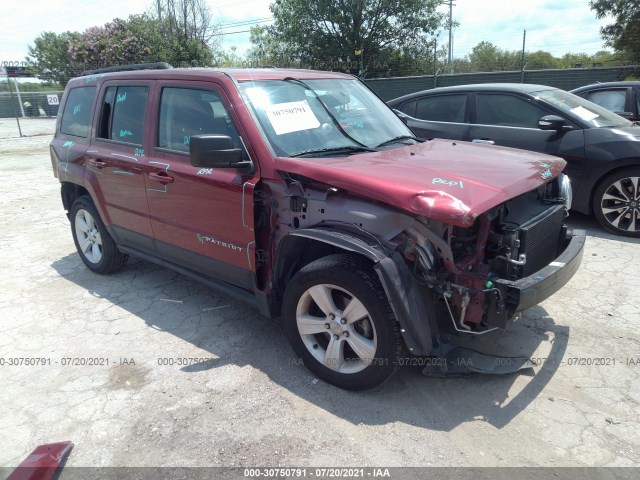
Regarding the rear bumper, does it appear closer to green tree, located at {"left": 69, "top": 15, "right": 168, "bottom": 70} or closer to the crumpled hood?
the crumpled hood

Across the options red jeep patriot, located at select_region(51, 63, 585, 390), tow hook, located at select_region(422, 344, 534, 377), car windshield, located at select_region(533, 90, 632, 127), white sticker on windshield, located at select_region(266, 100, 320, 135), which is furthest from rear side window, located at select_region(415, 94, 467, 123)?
tow hook, located at select_region(422, 344, 534, 377)

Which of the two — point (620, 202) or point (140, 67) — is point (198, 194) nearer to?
point (140, 67)

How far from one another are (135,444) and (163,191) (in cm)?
195

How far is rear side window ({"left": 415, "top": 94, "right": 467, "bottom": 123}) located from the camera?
267 inches

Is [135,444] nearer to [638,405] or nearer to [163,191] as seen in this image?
[163,191]

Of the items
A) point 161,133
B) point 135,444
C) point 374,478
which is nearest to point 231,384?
point 135,444

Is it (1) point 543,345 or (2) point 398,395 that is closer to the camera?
(2) point 398,395

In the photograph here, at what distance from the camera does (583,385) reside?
3072mm

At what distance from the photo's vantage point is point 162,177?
3.83m

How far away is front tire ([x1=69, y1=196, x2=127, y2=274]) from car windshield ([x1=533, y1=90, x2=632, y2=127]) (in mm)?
5397

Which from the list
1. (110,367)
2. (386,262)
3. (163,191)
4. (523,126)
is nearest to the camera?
(386,262)

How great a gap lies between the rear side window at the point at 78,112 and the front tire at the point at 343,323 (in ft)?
10.2

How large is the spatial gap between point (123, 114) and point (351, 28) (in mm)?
26499

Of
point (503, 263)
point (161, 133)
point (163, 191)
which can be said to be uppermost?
point (161, 133)
